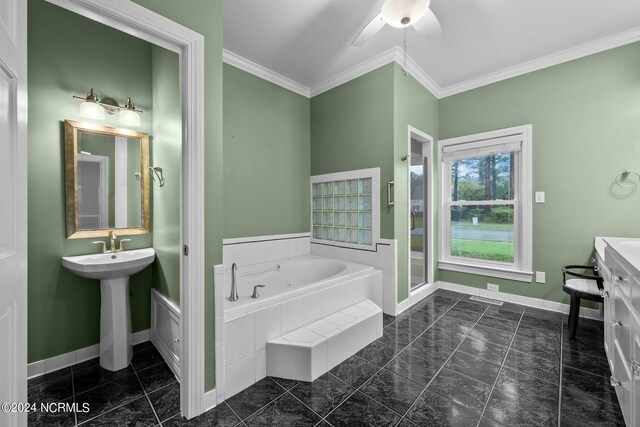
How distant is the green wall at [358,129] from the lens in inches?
111

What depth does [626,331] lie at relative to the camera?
1287 mm

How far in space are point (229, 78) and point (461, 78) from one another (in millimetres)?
2727

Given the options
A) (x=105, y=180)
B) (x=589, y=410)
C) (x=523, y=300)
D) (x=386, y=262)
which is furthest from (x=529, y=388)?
(x=105, y=180)

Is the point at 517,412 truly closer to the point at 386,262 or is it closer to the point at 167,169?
the point at 386,262

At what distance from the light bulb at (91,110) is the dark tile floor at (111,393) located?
1.85 m

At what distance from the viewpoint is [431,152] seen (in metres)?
3.52

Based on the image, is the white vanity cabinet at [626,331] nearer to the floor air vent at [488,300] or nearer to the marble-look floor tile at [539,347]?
the marble-look floor tile at [539,347]

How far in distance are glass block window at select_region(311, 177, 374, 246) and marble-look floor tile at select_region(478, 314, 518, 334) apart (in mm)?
1329

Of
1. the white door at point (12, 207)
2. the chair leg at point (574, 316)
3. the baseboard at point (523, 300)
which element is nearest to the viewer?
the white door at point (12, 207)

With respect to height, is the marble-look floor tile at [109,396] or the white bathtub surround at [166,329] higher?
the white bathtub surround at [166,329]

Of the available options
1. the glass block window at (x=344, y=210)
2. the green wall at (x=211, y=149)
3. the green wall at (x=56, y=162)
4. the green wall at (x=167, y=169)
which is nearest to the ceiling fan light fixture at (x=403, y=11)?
the green wall at (x=211, y=149)

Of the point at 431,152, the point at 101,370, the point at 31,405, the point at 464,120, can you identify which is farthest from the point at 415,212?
the point at 31,405

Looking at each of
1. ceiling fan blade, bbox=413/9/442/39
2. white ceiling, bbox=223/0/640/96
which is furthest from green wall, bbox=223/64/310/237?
ceiling fan blade, bbox=413/9/442/39

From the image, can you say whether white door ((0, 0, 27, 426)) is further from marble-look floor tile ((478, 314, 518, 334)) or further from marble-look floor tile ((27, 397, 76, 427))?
marble-look floor tile ((478, 314, 518, 334))
